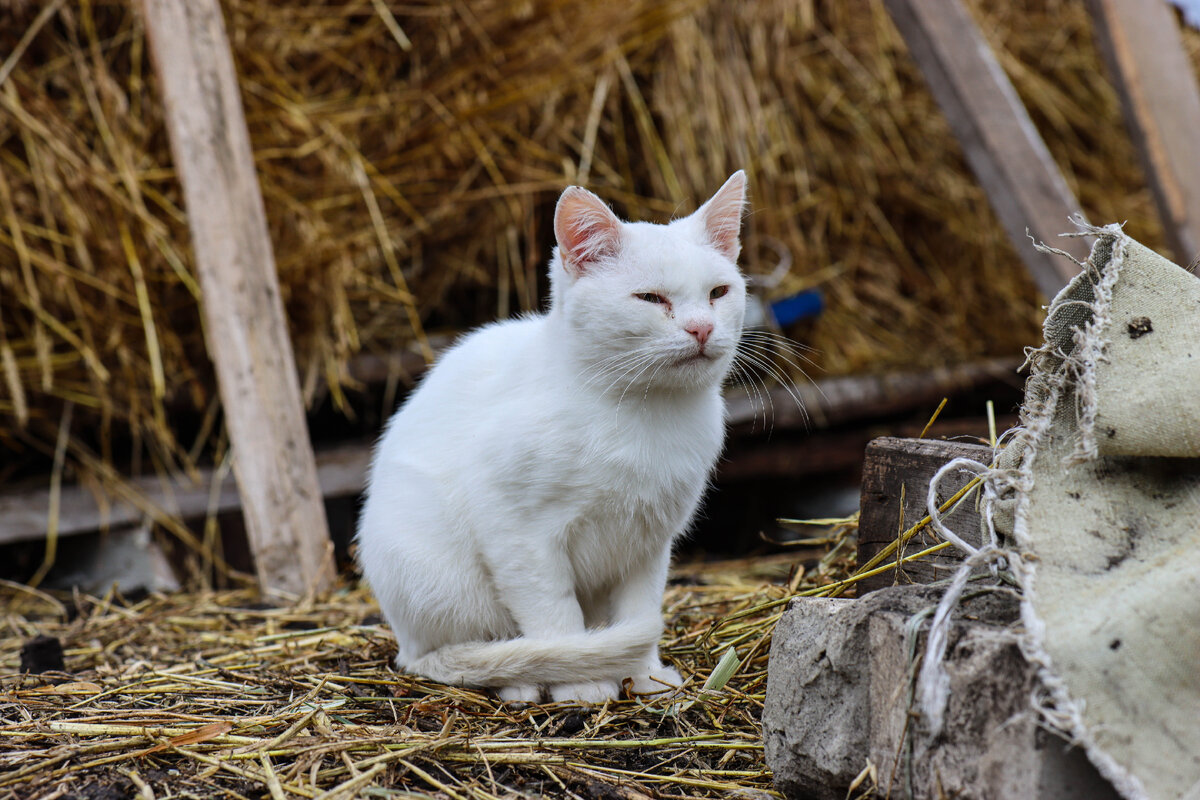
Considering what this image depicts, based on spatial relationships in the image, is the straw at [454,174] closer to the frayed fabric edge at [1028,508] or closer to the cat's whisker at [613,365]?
the cat's whisker at [613,365]

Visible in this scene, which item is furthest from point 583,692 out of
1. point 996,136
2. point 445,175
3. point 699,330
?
point 445,175

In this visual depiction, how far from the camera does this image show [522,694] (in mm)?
1854

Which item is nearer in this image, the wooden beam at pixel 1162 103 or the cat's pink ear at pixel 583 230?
the cat's pink ear at pixel 583 230

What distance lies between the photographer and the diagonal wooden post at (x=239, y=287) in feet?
8.91

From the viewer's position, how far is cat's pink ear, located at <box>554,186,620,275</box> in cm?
186

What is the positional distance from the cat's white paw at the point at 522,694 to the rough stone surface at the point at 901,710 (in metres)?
0.57

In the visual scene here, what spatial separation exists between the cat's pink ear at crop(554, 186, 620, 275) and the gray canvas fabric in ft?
2.69

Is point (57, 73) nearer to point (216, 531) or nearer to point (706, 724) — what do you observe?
point (216, 531)

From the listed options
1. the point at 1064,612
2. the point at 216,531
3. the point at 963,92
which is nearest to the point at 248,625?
the point at 216,531

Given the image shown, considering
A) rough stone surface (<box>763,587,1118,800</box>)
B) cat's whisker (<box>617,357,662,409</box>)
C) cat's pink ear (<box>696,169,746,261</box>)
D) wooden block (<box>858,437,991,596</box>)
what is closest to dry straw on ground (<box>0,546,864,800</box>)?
rough stone surface (<box>763,587,1118,800</box>)

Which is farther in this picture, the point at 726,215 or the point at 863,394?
the point at 863,394

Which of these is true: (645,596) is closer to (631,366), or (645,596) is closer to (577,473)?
(577,473)

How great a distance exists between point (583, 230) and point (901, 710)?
106 cm

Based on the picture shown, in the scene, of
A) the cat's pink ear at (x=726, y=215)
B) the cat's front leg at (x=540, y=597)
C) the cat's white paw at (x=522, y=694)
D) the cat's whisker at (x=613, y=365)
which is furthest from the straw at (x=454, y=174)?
the cat's white paw at (x=522, y=694)
